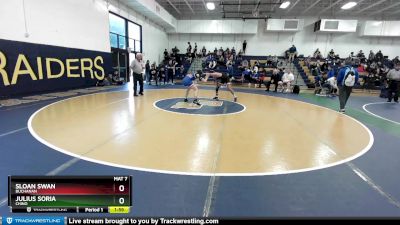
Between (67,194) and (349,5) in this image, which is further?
(349,5)

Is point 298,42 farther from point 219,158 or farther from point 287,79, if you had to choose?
point 219,158

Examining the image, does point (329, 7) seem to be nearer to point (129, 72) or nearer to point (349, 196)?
point (129, 72)

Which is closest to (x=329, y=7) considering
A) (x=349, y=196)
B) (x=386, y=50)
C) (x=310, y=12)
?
(x=310, y=12)

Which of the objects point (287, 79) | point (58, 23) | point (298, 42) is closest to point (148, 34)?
point (58, 23)

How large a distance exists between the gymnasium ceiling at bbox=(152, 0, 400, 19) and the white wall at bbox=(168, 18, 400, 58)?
5.90 feet

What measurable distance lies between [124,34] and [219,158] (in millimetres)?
16756

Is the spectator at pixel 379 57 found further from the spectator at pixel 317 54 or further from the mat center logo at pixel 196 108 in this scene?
the mat center logo at pixel 196 108

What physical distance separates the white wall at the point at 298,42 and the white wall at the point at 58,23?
14.2 metres

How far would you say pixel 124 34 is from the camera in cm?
1805

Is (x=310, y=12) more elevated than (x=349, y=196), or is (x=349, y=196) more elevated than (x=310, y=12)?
(x=310, y=12)

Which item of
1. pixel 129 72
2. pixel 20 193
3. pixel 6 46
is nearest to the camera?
pixel 20 193

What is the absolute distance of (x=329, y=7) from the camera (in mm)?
21781

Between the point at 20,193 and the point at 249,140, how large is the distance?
158 inches

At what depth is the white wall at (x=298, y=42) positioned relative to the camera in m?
25.0
